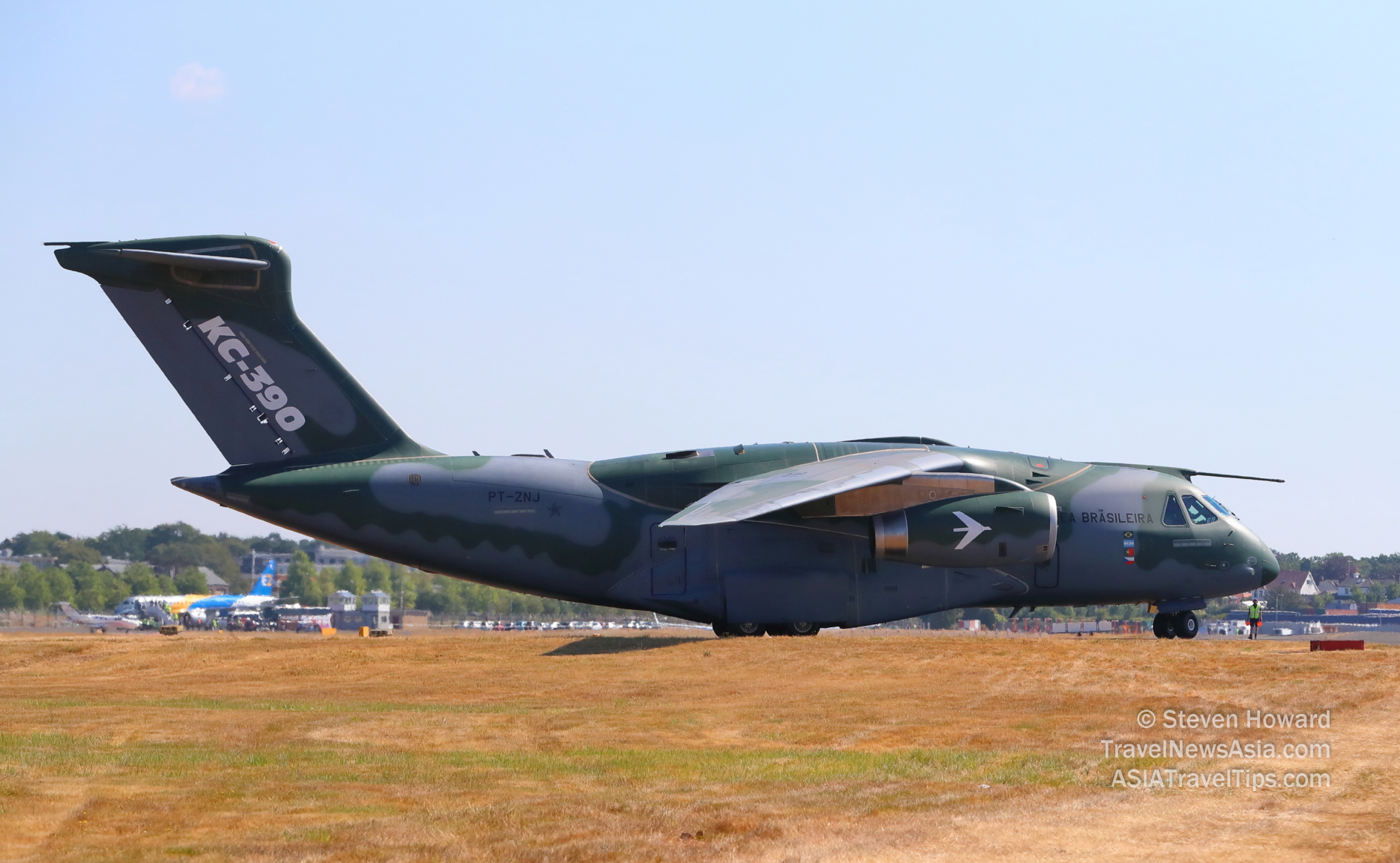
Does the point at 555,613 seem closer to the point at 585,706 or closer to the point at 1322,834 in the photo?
the point at 585,706

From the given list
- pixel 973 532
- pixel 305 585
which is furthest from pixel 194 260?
pixel 305 585

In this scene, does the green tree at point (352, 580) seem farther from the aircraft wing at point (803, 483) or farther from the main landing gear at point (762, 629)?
the aircraft wing at point (803, 483)

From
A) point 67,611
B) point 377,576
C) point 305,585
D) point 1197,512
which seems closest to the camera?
point 1197,512

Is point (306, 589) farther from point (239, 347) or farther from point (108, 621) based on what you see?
point (239, 347)

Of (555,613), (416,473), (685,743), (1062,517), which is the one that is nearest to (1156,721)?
(685,743)

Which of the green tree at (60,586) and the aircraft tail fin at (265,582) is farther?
the aircraft tail fin at (265,582)

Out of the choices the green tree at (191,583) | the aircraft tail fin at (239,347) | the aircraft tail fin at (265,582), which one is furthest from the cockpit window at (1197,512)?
the green tree at (191,583)

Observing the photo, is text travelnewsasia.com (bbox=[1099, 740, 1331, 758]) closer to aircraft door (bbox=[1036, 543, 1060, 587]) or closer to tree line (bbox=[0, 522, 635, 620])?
aircraft door (bbox=[1036, 543, 1060, 587])

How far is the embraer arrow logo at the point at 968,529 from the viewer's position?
81.7ft

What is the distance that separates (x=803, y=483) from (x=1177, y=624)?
1024 cm

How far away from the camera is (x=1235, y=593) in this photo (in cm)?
2903

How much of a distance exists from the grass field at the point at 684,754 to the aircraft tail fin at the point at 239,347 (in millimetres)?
4558

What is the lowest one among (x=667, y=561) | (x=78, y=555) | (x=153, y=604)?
(x=153, y=604)

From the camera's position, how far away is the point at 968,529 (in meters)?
25.0
